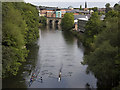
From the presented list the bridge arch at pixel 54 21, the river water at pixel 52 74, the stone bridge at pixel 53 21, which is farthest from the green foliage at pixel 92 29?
the stone bridge at pixel 53 21

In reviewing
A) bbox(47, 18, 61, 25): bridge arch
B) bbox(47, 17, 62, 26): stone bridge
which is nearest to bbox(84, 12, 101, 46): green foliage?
bbox(47, 18, 61, 25): bridge arch

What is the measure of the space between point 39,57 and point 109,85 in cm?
1538

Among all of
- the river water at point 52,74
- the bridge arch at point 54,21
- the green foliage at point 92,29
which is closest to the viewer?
the river water at point 52,74

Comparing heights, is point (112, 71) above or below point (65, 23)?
below

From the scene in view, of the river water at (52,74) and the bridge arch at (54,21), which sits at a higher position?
the bridge arch at (54,21)

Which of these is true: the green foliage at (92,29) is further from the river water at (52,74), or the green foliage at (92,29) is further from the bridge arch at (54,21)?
the bridge arch at (54,21)

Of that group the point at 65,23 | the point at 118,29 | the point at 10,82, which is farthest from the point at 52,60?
the point at 65,23

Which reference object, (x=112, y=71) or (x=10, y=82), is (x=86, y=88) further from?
(x=10, y=82)

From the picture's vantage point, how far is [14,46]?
24500mm

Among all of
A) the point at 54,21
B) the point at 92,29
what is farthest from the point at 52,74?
the point at 54,21

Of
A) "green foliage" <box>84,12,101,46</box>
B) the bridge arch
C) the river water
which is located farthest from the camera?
the bridge arch

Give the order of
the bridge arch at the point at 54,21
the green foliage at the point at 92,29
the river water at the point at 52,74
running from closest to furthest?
the river water at the point at 52,74, the green foliage at the point at 92,29, the bridge arch at the point at 54,21

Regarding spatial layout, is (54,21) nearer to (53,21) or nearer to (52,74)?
(53,21)

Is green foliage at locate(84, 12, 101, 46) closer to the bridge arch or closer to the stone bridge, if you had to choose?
the bridge arch
